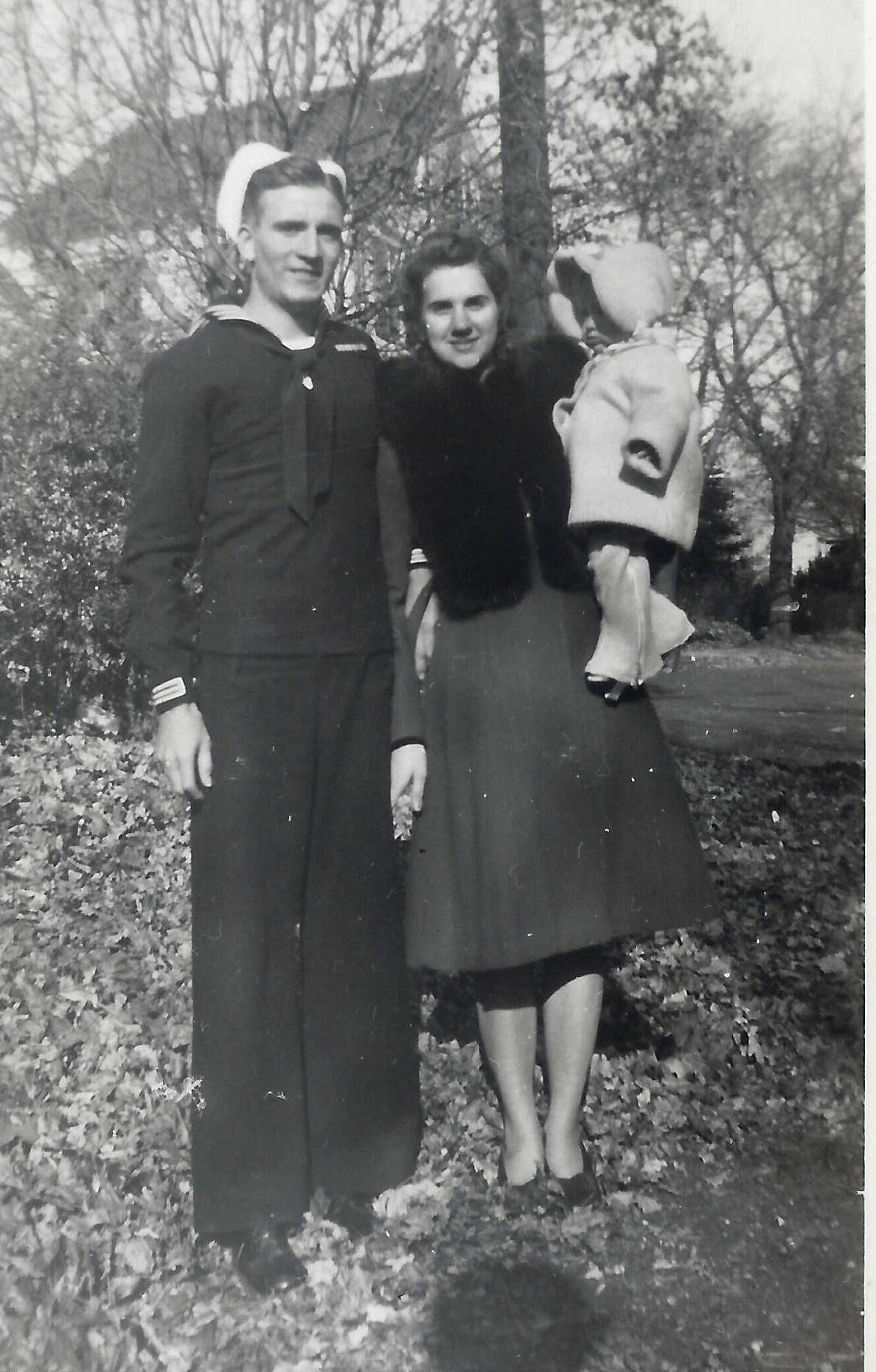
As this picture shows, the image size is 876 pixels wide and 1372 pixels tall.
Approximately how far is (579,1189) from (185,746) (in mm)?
1323

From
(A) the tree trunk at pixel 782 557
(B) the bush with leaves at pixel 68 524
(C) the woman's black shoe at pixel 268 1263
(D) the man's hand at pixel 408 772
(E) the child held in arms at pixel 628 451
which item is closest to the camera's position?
(E) the child held in arms at pixel 628 451

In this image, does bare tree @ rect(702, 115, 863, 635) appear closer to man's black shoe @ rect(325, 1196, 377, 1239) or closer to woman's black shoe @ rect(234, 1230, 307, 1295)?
man's black shoe @ rect(325, 1196, 377, 1239)

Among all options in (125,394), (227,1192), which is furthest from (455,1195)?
(125,394)

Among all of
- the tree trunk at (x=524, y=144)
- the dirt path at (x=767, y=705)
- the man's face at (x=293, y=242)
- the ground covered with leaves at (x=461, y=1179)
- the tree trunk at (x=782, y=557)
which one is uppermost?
the tree trunk at (x=524, y=144)

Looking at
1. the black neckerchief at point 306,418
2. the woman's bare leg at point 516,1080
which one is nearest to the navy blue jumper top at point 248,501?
the black neckerchief at point 306,418

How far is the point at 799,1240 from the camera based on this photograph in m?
2.59

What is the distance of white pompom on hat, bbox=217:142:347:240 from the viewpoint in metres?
2.33

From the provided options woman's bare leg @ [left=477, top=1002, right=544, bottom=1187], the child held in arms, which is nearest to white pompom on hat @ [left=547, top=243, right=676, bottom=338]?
the child held in arms

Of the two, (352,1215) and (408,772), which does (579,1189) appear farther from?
(408,772)

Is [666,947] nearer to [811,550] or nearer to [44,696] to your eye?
[811,550]

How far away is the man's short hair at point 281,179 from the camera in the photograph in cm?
230

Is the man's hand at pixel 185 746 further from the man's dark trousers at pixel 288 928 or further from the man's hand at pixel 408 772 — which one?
the man's hand at pixel 408 772

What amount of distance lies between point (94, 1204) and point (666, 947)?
2063mm

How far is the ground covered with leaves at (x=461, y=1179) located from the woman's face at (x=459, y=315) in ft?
6.09
